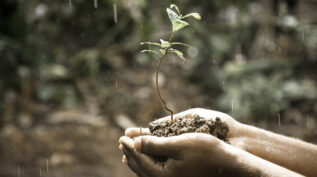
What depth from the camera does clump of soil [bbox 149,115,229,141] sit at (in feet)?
5.32

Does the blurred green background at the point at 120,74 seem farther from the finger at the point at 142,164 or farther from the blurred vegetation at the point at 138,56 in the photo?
the finger at the point at 142,164

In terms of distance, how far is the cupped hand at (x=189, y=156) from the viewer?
1.37m

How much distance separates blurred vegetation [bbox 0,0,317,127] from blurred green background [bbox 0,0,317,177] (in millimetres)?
23

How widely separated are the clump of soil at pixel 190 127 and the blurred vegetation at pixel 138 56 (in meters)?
4.00

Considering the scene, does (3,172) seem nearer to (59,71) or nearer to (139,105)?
(59,71)

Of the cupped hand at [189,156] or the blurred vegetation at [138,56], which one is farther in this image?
the blurred vegetation at [138,56]

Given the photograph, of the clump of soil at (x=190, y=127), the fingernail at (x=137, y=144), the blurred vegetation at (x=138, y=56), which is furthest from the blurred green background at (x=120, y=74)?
the fingernail at (x=137, y=144)

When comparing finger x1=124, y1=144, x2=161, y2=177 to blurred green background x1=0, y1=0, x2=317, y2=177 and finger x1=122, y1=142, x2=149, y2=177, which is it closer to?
finger x1=122, y1=142, x2=149, y2=177

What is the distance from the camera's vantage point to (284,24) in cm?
674

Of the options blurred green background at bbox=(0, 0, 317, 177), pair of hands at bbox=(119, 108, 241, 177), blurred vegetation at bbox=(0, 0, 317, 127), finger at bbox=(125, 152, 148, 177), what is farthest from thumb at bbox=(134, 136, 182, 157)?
blurred vegetation at bbox=(0, 0, 317, 127)

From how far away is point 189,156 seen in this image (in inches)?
54.3

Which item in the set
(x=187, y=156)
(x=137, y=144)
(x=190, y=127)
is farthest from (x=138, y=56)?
(x=187, y=156)

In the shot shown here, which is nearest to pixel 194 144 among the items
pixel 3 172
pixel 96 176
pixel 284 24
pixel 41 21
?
pixel 96 176

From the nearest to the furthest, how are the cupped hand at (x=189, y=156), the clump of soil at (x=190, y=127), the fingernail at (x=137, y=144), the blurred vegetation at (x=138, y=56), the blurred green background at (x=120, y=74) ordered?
the cupped hand at (x=189, y=156) → the fingernail at (x=137, y=144) → the clump of soil at (x=190, y=127) → the blurred green background at (x=120, y=74) → the blurred vegetation at (x=138, y=56)
